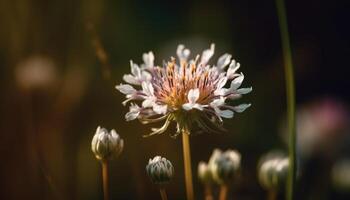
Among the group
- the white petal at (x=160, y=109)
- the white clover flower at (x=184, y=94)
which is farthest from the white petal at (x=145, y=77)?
the white petal at (x=160, y=109)

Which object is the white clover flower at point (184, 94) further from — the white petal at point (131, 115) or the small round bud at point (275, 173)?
the small round bud at point (275, 173)

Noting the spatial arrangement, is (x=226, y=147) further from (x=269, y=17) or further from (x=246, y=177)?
(x=269, y=17)

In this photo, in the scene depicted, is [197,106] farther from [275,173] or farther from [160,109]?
[275,173]

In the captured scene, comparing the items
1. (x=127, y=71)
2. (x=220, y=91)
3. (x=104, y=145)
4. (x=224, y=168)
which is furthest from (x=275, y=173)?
(x=127, y=71)

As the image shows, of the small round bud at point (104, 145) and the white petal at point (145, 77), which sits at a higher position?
the white petal at point (145, 77)

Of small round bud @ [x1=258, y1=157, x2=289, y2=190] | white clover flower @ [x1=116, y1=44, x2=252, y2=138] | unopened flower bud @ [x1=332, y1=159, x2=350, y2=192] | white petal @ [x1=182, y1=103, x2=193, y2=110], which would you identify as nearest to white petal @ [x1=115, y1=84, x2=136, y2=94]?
white clover flower @ [x1=116, y1=44, x2=252, y2=138]

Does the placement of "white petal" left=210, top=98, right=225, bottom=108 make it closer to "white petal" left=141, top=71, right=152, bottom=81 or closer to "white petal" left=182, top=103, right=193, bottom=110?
"white petal" left=182, top=103, right=193, bottom=110
